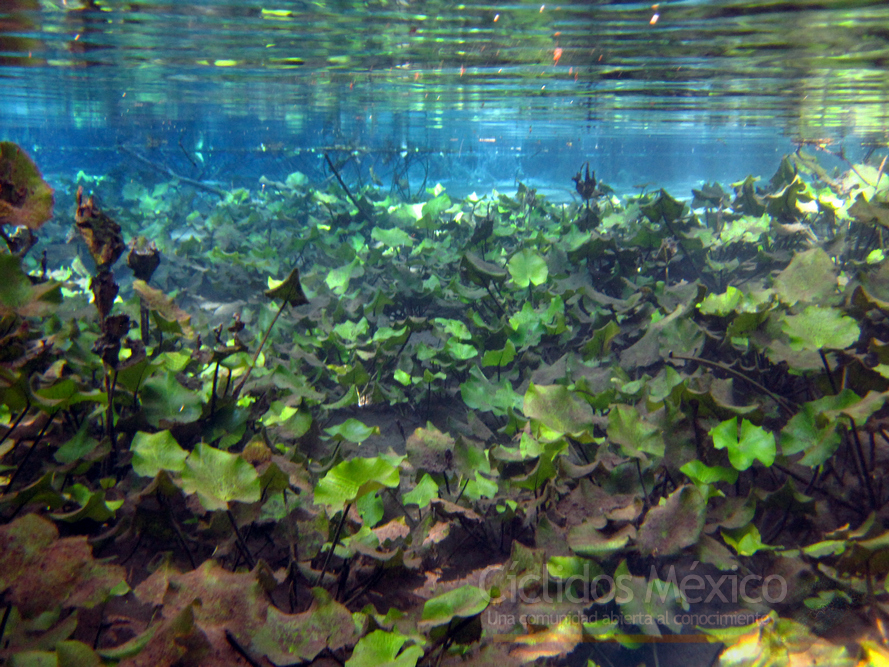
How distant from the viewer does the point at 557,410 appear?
214cm

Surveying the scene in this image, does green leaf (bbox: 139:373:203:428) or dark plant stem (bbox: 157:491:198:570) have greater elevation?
green leaf (bbox: 139:373:203:428)

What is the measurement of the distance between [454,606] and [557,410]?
99cm

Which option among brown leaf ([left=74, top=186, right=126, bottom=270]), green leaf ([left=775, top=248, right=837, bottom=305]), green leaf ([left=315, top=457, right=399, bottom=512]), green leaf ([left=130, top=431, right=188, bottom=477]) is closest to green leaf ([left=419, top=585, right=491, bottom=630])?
green leaf ([left=315, top=457, right=399, bottom=512])

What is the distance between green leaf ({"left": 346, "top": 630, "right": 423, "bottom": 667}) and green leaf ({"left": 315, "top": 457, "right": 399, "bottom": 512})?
401 mm

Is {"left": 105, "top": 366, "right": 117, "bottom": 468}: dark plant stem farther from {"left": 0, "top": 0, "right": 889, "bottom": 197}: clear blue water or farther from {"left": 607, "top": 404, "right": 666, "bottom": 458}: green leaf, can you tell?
{"left": 0, "top": 0, "right": 889, "bottom": 197}: clear blue water

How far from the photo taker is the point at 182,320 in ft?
8.13

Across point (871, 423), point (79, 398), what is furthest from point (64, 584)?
point (871, 423)

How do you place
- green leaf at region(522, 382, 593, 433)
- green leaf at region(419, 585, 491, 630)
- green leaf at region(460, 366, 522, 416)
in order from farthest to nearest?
1. green leaf at region(460, 366, 522, 416)
2. green leaf at region(522, 382, 593, 433)
3. green leaf at region(419, 585, 491, 630)

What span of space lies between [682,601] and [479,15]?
8979 mm

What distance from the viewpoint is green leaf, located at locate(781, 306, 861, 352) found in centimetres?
199

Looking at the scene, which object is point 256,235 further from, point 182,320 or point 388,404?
point 182,320

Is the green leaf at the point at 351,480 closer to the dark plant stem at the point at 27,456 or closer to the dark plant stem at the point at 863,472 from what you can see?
the dark plant stem at the point at 27,456

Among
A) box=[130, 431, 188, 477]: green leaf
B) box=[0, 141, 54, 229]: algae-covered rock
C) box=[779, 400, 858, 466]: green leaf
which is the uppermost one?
box=[0, 141, 54, 229]: algae-covered rock

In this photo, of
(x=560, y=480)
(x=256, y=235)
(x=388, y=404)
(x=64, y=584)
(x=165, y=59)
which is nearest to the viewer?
(x=64, y=584)
